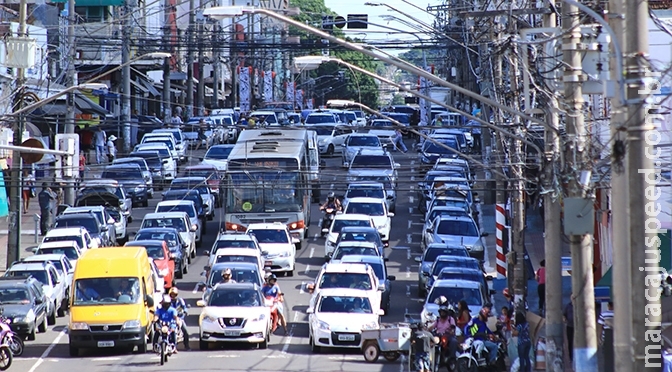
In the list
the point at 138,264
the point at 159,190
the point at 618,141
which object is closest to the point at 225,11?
the point at 618,141

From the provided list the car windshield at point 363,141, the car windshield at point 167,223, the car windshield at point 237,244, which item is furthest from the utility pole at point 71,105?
the car windshield at point 363,141

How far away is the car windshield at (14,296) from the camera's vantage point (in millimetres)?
Answer: 29281

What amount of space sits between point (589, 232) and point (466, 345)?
323 inches

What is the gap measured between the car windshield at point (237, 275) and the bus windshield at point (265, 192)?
8772 mm

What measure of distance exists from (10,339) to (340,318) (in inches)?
277

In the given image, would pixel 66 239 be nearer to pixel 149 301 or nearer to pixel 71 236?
pixel 71 236

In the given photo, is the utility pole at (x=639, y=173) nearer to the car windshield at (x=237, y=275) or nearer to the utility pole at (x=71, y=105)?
the car windshield at (x=237, y=275)

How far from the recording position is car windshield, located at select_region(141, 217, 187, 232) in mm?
40906

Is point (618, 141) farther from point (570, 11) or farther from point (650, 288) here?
point (570, 11)

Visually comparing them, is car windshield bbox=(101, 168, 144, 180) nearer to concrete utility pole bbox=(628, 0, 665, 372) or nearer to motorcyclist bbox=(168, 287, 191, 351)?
motorcyclist bbox=(168, 287, 191, 351)

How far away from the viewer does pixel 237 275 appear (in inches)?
1270

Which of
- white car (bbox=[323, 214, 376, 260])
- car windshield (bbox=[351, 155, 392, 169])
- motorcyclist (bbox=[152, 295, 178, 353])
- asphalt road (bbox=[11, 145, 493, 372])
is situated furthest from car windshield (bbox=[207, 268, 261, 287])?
car windshield (bbox=[351, 155, 392, 169])

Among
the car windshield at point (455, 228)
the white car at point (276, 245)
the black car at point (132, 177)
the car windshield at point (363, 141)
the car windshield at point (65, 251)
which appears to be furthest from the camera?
the car windshield at point (363, 141)

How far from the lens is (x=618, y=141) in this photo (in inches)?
476
